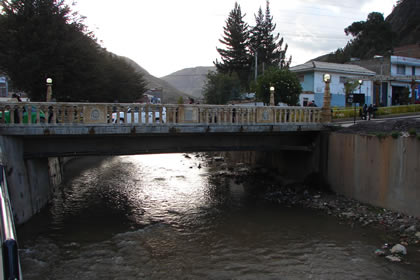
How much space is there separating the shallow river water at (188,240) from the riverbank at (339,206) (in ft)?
1.58

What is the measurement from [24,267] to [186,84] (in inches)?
7342

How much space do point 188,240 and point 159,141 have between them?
518 centimetres

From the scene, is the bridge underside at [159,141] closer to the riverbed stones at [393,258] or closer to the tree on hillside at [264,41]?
the riverbed stones at [393,258]

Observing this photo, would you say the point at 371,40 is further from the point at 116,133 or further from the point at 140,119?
the point at 116,133

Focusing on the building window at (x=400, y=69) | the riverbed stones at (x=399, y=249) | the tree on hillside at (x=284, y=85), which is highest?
the building window at (x=400, y=69)

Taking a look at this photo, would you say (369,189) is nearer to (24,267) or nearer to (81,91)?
(24,267)

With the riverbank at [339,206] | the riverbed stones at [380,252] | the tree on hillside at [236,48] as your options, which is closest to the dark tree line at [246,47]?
the tree on hillside at [236,48]

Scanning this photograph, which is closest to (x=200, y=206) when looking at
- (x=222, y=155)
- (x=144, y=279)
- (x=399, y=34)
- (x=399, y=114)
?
(x=144, y=279)

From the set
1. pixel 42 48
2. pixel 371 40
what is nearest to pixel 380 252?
pixel 42 48

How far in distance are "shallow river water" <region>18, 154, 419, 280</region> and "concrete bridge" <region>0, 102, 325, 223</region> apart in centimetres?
190

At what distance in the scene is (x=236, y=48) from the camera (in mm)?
53812

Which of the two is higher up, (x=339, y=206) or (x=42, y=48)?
(x=42, y=48)

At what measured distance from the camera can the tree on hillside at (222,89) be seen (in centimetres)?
4004

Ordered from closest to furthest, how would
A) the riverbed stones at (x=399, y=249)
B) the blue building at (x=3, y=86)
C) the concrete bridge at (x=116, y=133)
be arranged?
1. the riverbed stones at (x=399, y=249)
2. the concrete bridge at (x=116, y=133)
3. the blue building at (x=3, y=86)
